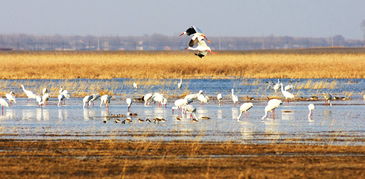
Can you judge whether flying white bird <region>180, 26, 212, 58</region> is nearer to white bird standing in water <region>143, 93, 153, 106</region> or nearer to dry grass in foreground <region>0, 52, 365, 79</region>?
white bird standing in water <region>143, 93, 153, 106</region>

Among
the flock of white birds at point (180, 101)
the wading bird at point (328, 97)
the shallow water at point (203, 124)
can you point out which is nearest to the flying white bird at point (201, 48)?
the shallow water at point (203, 124)

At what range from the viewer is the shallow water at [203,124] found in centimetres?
1585

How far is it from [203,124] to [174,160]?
675 cm

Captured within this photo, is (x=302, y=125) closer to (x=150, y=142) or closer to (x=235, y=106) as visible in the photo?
(x=150, y=142)

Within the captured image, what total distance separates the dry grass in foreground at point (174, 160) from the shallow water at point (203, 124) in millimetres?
1204

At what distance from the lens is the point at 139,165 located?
38.4 feet

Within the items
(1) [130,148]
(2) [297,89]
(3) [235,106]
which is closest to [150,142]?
(1) [130,148]

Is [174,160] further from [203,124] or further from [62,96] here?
[62,96]

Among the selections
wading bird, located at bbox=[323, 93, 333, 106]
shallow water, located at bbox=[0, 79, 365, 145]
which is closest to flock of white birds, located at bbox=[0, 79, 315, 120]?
shallow water, located at bbox=[0, 79, 365, 145]

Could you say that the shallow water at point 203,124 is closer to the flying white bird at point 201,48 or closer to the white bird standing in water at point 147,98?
the white bird standing in water at point 147,98

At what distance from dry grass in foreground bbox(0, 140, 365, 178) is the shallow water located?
1.20 m

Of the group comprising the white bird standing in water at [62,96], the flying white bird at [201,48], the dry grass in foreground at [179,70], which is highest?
the flying white bird at [201,48]

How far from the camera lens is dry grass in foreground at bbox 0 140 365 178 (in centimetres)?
1088

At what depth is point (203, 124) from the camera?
18922mm
